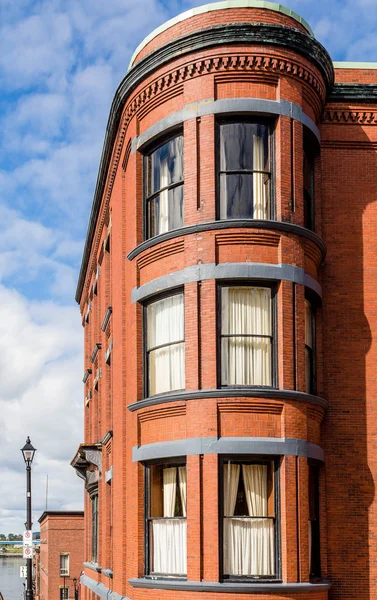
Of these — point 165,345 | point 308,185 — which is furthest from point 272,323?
point 308,185

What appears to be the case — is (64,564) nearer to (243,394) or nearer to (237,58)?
(243,394)

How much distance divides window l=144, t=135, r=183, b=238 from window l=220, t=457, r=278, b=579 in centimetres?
587

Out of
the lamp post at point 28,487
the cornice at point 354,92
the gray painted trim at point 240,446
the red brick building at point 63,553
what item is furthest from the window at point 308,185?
the red brick building at point 63,553

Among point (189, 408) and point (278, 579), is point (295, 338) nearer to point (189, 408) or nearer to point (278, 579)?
point (189, 408)

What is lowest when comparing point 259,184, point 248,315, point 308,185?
point 248,315

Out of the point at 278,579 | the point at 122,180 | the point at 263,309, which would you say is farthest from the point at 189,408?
the point at 122,180

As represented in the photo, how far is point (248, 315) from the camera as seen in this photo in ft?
67.9

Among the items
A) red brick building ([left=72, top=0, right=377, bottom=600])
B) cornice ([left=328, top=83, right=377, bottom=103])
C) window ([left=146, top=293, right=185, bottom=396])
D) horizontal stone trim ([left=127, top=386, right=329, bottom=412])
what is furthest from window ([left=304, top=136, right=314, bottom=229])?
horizontal stone trim ([left=127, top=386, right=329, bottom=412])

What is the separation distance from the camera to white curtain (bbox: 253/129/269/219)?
837 inches

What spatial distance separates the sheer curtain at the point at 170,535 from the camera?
2044cm

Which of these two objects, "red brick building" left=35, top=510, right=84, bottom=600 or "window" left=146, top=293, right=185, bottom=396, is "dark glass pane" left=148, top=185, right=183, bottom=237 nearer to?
"window" left=146, top=293, right=185, bottom=396

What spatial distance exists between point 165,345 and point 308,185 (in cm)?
538

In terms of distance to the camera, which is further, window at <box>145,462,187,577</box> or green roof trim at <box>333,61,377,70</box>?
green roof trim at <box>333,61,377,70</box>


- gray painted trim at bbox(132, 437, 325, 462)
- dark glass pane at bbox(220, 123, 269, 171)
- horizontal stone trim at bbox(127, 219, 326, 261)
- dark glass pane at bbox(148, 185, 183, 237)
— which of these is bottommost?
gray painted trim at bbox(132, 437, 325, 462)
